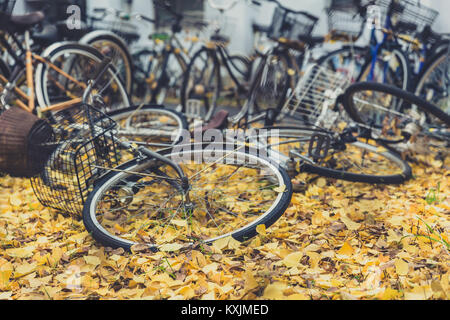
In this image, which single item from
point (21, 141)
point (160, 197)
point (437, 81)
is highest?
point (437, 81)

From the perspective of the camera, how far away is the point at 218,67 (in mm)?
5055

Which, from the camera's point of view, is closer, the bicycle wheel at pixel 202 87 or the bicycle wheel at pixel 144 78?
the bicycle wheel at pixel 202 87

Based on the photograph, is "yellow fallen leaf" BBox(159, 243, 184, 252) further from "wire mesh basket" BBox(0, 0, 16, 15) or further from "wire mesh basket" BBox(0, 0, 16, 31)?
"wire mesh basket" BBox(0, 0, 16, 15)

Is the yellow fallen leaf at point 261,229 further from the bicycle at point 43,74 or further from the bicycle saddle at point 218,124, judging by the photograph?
the bicycle at point 43,74

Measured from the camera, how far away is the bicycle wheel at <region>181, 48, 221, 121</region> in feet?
16.0

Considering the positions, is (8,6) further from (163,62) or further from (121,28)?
(121,28)

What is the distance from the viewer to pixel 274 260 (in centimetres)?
222

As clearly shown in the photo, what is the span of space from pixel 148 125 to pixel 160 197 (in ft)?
3.71

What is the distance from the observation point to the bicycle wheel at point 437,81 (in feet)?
13.7

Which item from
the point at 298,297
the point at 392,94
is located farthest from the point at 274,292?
the point at 392,94

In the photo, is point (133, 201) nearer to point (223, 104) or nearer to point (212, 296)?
point (212, 296)

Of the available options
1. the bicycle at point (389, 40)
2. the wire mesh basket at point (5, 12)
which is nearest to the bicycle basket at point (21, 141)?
the wire mesh basket at point (5, 12)

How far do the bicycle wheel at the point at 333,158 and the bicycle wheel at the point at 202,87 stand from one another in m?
1.61

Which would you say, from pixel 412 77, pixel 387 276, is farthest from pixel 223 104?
pixel 387 276
